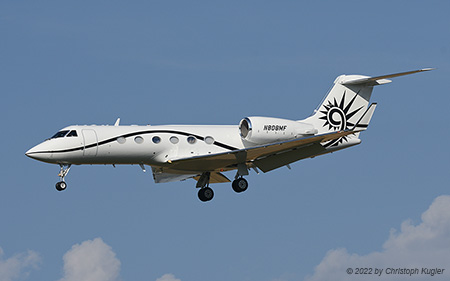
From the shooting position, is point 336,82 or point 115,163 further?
point 336,82

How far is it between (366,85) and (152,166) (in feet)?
35.9

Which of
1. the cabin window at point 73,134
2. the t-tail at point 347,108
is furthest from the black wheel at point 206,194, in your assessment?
the cabin window at point 73,134

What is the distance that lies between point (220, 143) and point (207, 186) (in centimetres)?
266

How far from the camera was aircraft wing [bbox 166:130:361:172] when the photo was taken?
35219mm

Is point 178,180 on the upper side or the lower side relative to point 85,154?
lower

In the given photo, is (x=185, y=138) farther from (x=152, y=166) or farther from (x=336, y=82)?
(x=336, y=82)

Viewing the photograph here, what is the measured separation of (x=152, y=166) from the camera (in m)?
36.5

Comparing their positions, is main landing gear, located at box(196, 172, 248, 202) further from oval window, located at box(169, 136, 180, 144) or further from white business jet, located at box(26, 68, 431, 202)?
oval window, located at box(169, 136, 180, 144)

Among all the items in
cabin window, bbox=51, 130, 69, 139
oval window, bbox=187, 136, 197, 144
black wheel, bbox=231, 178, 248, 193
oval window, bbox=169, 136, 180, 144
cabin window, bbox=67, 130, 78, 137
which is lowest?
black wheel, bbox=231, 178, 248, 193

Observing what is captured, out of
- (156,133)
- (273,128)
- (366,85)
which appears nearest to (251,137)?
(273,128)

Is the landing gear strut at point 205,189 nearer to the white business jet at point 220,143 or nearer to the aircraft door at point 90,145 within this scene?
the white business jet at point 220,143

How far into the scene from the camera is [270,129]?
3594 cm

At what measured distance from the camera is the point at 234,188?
36969 millimetres

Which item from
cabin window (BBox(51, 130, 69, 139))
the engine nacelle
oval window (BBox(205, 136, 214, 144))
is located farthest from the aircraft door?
the engine nacelle
